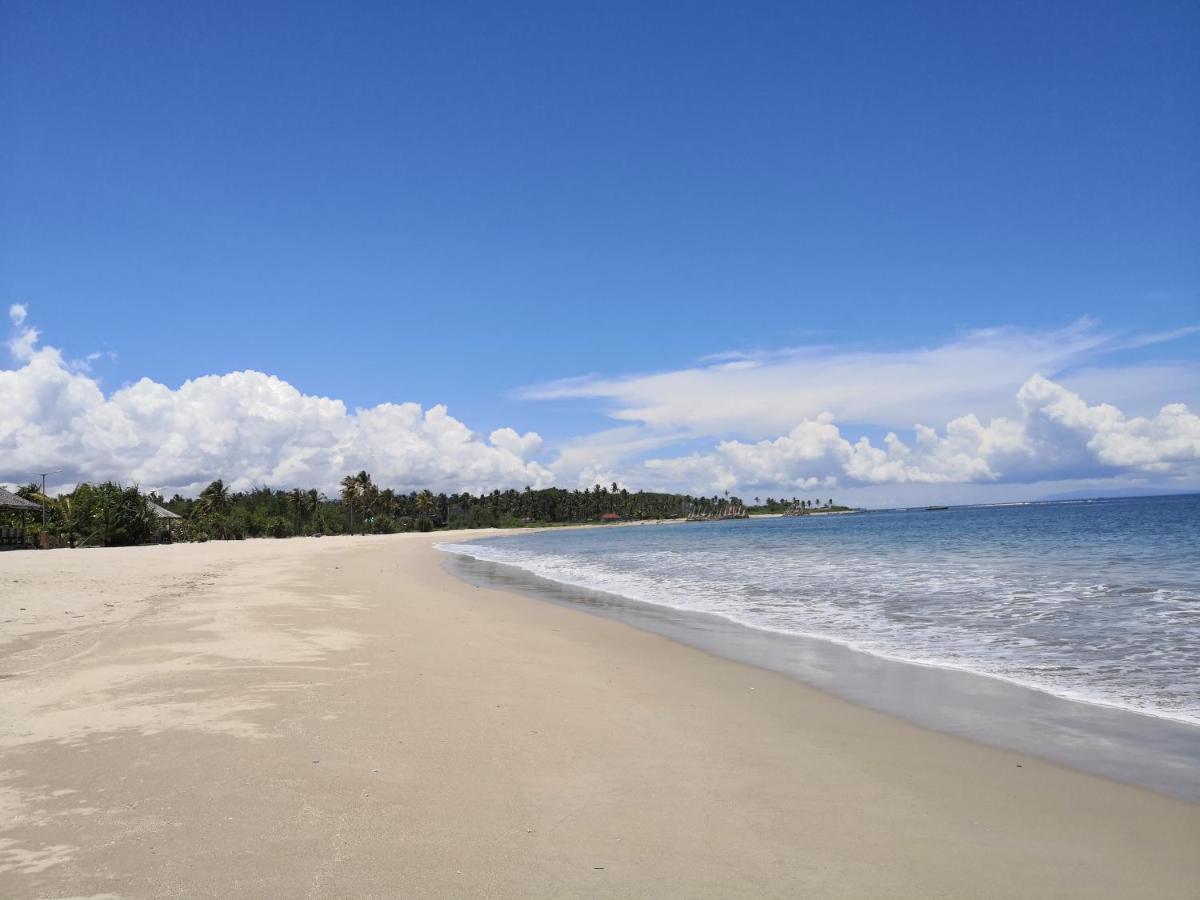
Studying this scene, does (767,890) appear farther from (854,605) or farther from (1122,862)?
(854,605)

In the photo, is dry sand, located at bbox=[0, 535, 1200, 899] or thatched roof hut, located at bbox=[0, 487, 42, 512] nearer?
dry sand, located at bbox=[0, 535, 1200, 899]

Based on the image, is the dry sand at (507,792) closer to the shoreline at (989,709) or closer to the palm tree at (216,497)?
the shoreline at (989,709)

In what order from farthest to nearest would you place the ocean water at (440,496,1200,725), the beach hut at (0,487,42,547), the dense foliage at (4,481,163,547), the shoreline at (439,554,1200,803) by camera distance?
the dense foliage at (4,481,163,547) → the beach hut at (0,487,42,547) → the ocean water at (440,496,1200,725) → the shoreline at (439,554,1200,803)

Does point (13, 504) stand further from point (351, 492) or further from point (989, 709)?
point (351, 492)

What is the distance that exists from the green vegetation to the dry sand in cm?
4097

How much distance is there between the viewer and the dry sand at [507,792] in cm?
388

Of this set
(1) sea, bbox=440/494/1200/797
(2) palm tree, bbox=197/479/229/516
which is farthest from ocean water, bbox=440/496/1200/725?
(2) palm tree, bbox=197/479/229/516

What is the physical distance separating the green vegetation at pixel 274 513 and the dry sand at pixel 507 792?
134 ft

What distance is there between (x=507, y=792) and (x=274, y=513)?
107987mm

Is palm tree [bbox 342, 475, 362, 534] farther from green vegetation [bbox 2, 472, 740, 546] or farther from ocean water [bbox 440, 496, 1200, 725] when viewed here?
ocean water [bbox 440, 496, 1200, 725]

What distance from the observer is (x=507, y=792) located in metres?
5.00

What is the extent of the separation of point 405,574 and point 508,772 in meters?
23.9

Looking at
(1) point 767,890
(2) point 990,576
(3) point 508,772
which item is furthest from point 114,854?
(2) point 990,576

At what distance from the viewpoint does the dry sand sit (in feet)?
12.7
